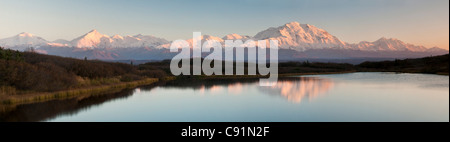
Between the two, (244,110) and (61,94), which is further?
(61,94)

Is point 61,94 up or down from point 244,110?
up

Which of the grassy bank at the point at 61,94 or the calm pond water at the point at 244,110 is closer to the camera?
the calm pond water at the point at 244,110

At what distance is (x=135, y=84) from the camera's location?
49.8 metres

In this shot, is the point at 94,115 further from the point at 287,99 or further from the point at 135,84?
the point at 135,84

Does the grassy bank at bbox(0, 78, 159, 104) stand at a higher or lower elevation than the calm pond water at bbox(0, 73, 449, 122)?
higher

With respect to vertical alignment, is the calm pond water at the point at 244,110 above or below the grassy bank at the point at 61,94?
below

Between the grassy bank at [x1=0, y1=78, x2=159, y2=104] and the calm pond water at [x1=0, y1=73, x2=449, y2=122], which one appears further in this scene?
the grassy bank at [x1=0, y1=78, x2=159, y2=104]

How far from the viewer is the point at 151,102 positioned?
1219 inches
